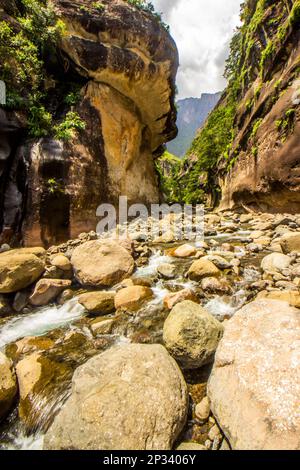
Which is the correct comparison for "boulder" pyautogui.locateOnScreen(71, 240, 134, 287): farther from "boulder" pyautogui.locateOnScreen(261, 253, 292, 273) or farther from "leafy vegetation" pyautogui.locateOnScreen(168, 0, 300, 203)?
"leafy vegetation" pyautogui.locateOnScreen(168, 0, 300, 203)

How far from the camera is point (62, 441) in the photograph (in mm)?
1633

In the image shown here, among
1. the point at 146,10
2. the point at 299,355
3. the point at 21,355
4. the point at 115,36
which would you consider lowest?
the point at 21,355

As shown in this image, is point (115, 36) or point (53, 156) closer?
point (53, 156)

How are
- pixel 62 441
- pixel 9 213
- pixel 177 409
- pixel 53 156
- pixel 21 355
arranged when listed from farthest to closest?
1. pixel 53 156
2. pixel 9 213
3. pixel 21 355
4. pixel 177 409
5. pixel 62 441

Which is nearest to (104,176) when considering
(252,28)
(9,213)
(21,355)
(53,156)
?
(53,156)

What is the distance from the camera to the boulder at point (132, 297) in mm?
3752

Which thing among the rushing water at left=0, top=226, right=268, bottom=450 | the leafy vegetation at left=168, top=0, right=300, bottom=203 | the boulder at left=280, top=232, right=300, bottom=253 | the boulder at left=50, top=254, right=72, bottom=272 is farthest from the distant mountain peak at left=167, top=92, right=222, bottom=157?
the rushing water at left=0, top=226, right=268, bottom=450

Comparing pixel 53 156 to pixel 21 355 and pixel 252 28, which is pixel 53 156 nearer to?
pixel 21 355

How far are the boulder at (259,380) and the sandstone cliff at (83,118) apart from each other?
6.94 meters

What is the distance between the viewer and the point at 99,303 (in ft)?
12.5

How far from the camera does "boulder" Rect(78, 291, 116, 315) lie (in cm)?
379

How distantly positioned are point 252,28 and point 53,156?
16943 millimetres
